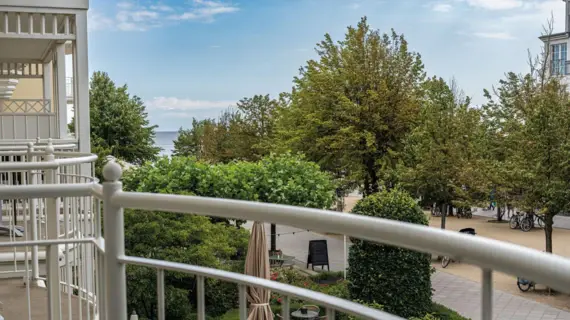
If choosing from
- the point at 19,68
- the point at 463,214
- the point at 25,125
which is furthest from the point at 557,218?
the point at 25,125

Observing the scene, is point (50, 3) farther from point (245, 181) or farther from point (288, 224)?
point (245, 181)

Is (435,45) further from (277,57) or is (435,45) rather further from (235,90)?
(235,90)

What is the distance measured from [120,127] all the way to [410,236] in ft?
96.0

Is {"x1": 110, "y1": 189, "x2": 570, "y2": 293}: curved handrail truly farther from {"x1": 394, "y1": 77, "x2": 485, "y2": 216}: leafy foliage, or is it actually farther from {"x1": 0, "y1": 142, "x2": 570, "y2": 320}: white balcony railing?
{"x1": 394, "y1": 77, "x2": 485, "y2": 216}: leafy foliage

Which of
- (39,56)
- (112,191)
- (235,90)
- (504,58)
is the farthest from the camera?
(235,90)

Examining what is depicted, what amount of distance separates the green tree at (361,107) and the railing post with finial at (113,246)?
21.3m

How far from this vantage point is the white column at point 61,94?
816 centimetres

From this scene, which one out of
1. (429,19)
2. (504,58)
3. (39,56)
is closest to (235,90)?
(429,19)

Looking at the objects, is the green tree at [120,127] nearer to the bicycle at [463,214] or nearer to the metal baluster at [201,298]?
the bicycle at [463,214]

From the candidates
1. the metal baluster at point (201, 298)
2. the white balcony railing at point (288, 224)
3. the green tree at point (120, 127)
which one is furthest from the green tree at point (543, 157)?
the metal baluster at point (201, 298)

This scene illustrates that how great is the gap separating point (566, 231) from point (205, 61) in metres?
60.2

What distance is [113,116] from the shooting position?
29.6 meters

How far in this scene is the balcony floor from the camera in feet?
13.7

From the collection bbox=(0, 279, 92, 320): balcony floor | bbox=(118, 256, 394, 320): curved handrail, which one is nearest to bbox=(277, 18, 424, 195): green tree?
bbox=(0, 279, 92, 320): balcony floor
